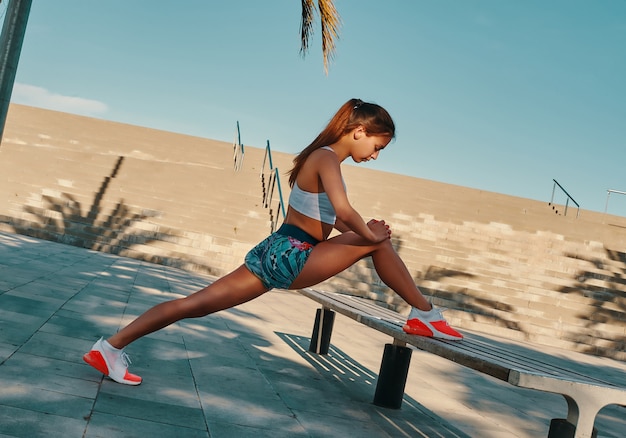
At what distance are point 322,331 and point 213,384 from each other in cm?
181

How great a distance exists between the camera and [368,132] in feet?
9.54

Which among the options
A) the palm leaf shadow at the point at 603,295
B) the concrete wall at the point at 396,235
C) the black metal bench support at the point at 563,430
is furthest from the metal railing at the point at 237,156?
the black metal bench support at the point at 563,430

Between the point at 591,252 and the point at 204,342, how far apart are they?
463 inches

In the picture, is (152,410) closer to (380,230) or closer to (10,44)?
(380,230)

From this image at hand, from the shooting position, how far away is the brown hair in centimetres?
290

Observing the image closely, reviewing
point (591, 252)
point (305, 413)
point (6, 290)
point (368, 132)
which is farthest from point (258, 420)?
point (591, 252)

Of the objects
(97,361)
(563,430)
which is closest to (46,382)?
(97,361)

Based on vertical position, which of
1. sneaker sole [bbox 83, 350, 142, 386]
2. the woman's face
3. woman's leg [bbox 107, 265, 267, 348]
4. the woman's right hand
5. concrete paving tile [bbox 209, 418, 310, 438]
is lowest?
concrete paving tile [bbox 209, 418, 310, 438]

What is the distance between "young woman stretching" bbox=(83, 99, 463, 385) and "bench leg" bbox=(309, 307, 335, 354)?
2139 millimetres

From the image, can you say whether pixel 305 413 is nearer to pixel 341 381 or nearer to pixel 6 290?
pixel 341 381

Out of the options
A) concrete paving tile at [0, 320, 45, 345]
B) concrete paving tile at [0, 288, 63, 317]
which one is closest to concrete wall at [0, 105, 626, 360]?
concrete paving tile at [0, 288, 63, 317]

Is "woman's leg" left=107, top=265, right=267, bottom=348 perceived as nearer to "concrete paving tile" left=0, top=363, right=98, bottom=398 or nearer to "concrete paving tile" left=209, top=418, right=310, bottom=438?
"concrete paving tile" left=0, top=363, right=98, bottom=398

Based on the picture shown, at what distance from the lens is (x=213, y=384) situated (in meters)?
3.42

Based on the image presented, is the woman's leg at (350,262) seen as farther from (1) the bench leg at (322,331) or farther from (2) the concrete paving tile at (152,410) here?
(1) the bench leg at (322,331)
